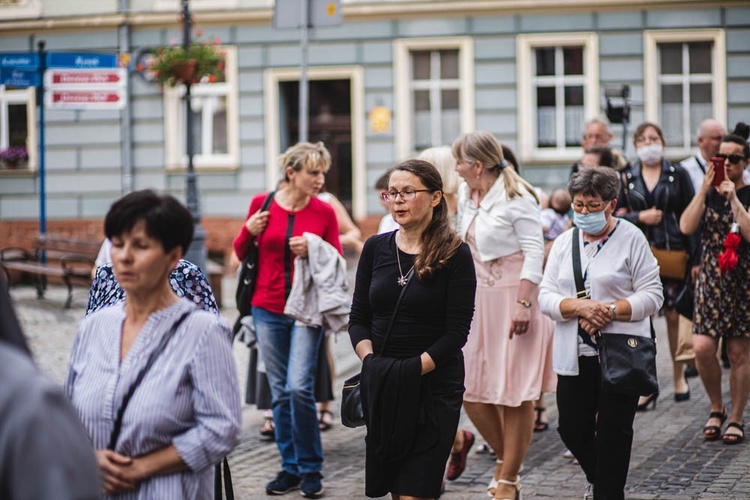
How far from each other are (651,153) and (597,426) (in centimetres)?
367

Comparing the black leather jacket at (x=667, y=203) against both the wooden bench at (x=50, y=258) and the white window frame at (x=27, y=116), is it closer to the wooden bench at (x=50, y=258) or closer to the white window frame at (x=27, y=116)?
the wooden bench at (x=50, y=258)

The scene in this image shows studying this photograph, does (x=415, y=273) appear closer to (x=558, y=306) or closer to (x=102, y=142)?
(x=558, y=306)

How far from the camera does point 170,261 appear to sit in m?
3.37

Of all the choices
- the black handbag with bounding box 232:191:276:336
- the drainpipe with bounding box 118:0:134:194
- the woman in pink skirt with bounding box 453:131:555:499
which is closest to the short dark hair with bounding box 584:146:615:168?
the woman in pink skirt with bounding box 453:131:555:499

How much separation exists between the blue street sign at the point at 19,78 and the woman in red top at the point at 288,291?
32.2 ft

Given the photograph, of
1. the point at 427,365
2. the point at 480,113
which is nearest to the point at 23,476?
the point at 427,365

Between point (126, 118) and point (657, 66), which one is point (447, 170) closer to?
point (657, 66)

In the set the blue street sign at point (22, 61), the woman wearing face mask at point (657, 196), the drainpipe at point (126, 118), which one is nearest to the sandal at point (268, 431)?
the woman wearing face mask at point (657, 196)

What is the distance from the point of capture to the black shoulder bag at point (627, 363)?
549cm

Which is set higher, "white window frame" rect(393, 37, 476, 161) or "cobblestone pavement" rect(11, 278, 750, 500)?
"white window frame" rect(393, 37, 476, 161)

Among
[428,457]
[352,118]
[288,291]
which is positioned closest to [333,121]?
[352,118]

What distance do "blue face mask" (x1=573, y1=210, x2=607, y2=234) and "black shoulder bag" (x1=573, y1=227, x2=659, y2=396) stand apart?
0.54 m

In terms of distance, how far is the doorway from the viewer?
22.2 m

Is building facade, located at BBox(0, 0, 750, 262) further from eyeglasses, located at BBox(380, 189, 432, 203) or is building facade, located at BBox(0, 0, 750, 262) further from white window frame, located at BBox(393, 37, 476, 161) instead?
eyeglasses, located at BBox(380, 189, 432, 203)
